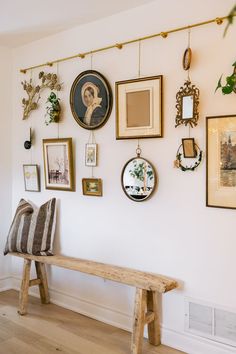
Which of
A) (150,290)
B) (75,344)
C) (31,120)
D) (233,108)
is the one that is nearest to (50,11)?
(31,120)

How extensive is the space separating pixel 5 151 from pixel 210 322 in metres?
2.47

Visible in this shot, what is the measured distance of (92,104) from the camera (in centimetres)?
286

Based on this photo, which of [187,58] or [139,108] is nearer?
[187,58]

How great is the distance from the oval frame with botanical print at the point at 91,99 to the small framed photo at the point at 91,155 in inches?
6.1

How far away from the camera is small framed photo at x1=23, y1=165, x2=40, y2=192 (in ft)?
11.0

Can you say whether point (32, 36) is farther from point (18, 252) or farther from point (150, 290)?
point (150, 290)

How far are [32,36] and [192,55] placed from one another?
1632 mm

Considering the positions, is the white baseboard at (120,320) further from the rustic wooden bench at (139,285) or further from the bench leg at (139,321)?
the bench leg at (139,321)

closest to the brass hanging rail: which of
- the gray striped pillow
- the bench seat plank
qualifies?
the gray striped pillow

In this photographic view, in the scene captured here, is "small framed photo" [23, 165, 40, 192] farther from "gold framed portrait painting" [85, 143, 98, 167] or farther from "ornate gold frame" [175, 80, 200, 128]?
"ornate gold frame" [175, 80, 200, 128]

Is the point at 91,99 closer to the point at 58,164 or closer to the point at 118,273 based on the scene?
the point at 58,164

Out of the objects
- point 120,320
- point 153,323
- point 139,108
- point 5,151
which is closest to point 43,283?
point 120,320

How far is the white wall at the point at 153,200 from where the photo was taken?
2236 mm

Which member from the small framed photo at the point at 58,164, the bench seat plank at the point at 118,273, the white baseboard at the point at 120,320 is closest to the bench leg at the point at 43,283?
the white baseboard at the point at 120,320
